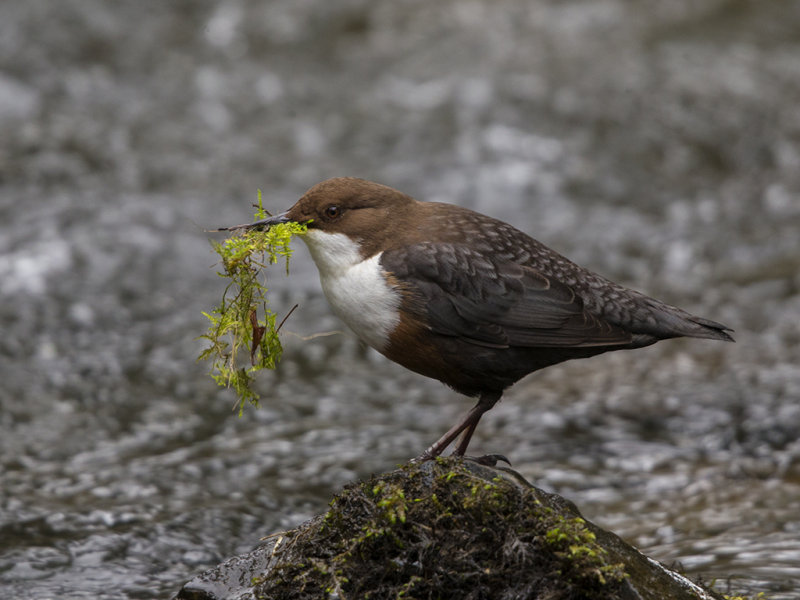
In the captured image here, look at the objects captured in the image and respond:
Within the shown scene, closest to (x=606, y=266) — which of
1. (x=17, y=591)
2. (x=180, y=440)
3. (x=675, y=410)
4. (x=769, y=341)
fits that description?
(x=769, y=341)

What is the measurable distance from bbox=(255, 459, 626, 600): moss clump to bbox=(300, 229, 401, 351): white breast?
0.69 metres

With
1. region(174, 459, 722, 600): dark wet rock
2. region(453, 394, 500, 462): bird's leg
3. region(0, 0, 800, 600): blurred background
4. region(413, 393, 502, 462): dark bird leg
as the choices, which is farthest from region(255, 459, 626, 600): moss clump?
region(0, 0, 800, 600): blurred background

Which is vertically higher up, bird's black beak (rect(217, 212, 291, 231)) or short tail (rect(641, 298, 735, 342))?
bird's black beak (rect(217, 212, 291, 231))

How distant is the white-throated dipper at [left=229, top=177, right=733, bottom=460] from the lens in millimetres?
3652

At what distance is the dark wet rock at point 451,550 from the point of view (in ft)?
9.06

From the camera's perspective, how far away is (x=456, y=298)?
3.73m

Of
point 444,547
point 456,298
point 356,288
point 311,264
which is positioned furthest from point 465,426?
point 311,264

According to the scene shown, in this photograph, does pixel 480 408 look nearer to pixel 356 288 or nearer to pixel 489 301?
pixel 489 301

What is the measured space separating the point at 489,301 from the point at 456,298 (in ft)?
0.45

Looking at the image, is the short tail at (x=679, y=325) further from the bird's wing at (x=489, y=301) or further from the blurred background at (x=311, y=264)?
the blurred background at (x=311, y=264)

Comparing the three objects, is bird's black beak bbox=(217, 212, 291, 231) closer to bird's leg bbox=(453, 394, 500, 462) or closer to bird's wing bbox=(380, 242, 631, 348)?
bird's wing bbox=(380, 242, 631, 348)

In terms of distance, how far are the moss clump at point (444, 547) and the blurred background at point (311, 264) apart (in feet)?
4.22

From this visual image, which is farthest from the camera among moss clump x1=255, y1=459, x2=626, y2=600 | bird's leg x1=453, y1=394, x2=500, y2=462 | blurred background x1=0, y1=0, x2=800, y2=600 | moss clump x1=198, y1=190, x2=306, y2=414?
blurred background x1=0, y1=0, x2=800, y2=600

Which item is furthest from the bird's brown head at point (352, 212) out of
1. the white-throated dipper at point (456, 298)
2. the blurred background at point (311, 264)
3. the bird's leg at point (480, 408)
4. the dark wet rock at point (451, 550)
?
the blurred background at point (311, 264)
